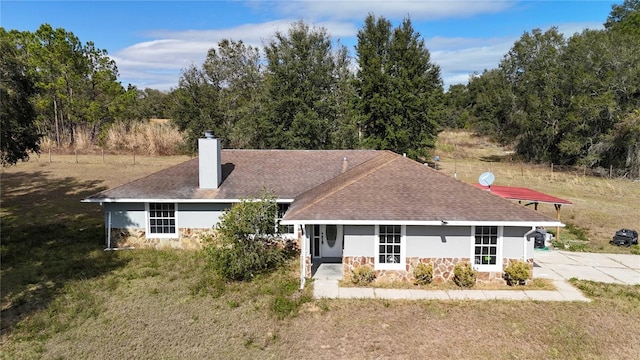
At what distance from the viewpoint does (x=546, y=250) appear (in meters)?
17.5

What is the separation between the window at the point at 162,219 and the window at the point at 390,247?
29.2ft

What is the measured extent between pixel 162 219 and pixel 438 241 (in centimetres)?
1130

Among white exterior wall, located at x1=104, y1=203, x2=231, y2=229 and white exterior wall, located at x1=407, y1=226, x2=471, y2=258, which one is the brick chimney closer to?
white exterior wall, located at x1=104, y1=203, x2=231, y2=229

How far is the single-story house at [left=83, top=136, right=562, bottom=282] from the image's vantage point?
13156 millimetres

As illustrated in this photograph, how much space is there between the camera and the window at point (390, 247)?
44.3 ft

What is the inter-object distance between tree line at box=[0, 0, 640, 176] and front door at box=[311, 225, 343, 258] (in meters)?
17.1

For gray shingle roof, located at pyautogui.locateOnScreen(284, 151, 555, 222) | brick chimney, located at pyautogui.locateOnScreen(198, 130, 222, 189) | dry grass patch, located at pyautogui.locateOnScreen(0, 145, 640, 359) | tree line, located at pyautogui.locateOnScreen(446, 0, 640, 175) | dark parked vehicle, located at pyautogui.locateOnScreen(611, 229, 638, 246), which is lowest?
dry grass patch, located at pyautogui.locateOnScreen(0, 145, 640, 359)

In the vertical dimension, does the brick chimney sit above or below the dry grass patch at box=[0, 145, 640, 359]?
above

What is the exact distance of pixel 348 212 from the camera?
516 inches

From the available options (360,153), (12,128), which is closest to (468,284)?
(360,153)

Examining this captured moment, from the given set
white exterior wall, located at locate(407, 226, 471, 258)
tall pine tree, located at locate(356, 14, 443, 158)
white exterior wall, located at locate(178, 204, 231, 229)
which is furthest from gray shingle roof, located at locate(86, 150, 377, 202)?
Result: tall pine tree, located at locate(356, 14, 443, 158)

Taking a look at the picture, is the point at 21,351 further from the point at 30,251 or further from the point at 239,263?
the point at 30,251

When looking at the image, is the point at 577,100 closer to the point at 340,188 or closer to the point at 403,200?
the point at 403,200

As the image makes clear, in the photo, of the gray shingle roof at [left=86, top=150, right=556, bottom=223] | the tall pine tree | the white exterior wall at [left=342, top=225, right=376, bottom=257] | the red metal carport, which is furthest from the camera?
the tall pine tree
